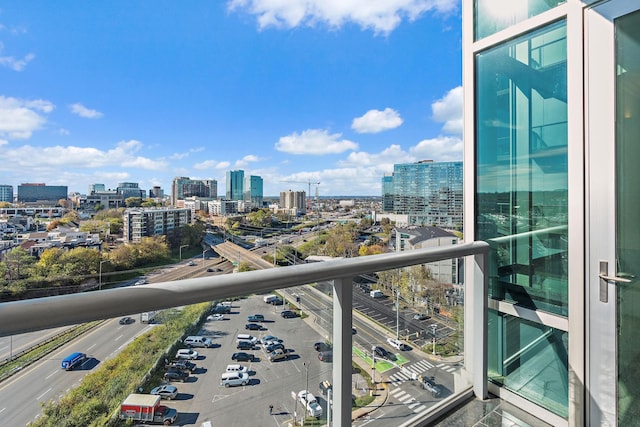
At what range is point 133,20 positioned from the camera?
36.1 feet

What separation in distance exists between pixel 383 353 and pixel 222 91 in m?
20.3

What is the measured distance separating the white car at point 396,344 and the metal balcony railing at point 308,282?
1.01ft

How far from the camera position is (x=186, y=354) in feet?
2.98

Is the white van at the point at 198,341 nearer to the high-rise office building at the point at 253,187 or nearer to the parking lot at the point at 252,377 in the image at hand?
the parking lot at the point at 252,377

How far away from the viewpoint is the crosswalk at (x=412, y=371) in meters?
1.51

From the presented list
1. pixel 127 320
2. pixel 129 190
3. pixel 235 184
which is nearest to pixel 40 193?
pixel 129 190

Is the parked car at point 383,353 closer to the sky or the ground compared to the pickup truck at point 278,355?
closer to the ground

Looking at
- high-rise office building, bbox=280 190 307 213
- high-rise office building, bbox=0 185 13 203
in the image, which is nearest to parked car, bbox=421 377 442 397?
high-rise office building, bbox=0 185 13 203

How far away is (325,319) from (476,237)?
1.41 m

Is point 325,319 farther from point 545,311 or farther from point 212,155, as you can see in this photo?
point 212,155

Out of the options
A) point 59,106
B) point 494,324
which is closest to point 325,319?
point 494,324

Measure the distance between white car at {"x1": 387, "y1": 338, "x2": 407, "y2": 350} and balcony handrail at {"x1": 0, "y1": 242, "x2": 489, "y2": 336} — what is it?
39 cm

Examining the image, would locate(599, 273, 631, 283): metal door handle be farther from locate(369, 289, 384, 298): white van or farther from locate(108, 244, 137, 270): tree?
locate(108, 244, 137, 270): tree

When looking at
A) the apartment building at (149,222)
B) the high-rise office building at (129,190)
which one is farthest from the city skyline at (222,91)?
the apartment building at (149,222)
